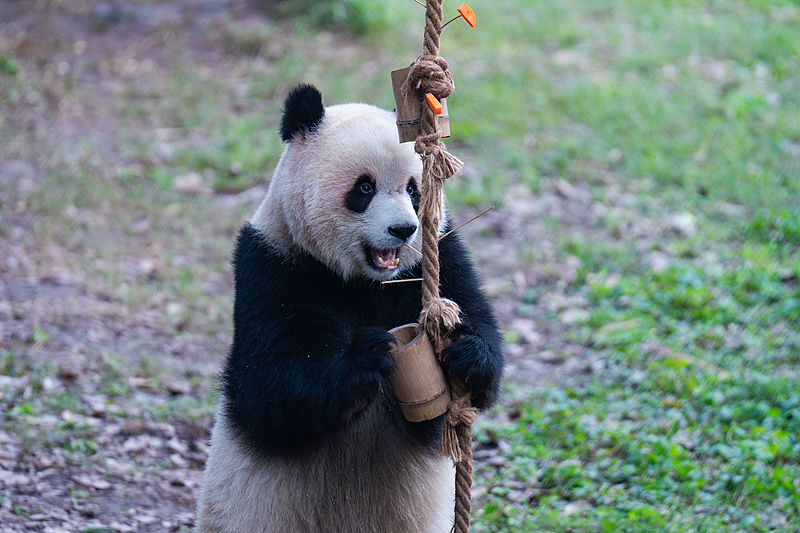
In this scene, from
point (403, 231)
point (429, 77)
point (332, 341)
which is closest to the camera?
point (429, 77)

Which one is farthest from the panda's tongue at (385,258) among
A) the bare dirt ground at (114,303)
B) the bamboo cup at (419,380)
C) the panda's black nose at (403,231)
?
the bare dirt ground at (114,303)

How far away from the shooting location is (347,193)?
2.73 meters

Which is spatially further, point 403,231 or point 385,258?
point 385,258

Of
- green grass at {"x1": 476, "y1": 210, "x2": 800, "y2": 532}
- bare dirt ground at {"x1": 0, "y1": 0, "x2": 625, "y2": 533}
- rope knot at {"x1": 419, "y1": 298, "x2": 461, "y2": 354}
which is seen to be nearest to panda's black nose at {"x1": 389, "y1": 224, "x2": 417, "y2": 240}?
rope knot at {"x1": 419, "y1": 298, "x2": 461, "y2": 354}

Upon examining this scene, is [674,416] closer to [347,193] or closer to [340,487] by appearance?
[340,487]

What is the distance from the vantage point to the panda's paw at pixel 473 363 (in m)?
2.52

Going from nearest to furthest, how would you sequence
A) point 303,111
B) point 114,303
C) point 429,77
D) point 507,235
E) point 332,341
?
point 429,77
point 332,341
point 303,111
point 114,303
point 507,235

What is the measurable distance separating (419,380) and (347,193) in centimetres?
72

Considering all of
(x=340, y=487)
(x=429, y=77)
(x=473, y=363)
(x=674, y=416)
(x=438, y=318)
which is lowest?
(x=674, y=416)

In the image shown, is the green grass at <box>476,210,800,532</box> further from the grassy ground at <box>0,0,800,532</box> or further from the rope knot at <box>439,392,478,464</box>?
the rope knot at <box>439,392,478,464</box>

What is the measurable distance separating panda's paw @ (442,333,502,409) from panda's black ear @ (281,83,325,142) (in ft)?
3.14

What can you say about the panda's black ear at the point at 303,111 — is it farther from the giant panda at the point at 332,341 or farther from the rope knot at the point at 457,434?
the rope knot at the point at 457,434

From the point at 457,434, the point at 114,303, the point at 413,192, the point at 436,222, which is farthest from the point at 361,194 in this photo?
the point at 114,303

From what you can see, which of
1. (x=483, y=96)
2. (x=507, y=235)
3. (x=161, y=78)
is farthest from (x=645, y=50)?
(x=161, y=78)
